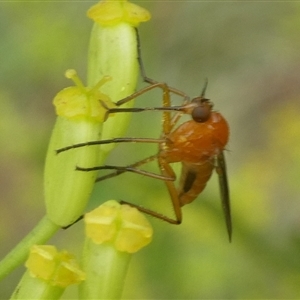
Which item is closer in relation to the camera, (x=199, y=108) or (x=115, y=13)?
(x=115, y=13)

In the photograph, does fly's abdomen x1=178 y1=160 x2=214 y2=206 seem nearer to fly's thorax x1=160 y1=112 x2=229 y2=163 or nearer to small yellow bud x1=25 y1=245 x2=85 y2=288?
fly's thorax x1=160 y1=112 x2=229 y2=163

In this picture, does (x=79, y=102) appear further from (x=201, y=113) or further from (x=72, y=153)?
(x=201, y=113)

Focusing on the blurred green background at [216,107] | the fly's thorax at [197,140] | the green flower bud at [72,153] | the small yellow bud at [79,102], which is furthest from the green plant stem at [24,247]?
the blurred green background at [216,107]

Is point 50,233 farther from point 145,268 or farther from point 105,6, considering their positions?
point 145,268

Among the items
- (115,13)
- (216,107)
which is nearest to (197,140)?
(115,13)

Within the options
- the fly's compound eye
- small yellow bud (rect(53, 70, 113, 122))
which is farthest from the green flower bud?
the fly's compound eye

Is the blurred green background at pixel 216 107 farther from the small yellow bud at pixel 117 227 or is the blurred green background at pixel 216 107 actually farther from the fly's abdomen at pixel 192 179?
the small yellow bud at pixel 117 227
